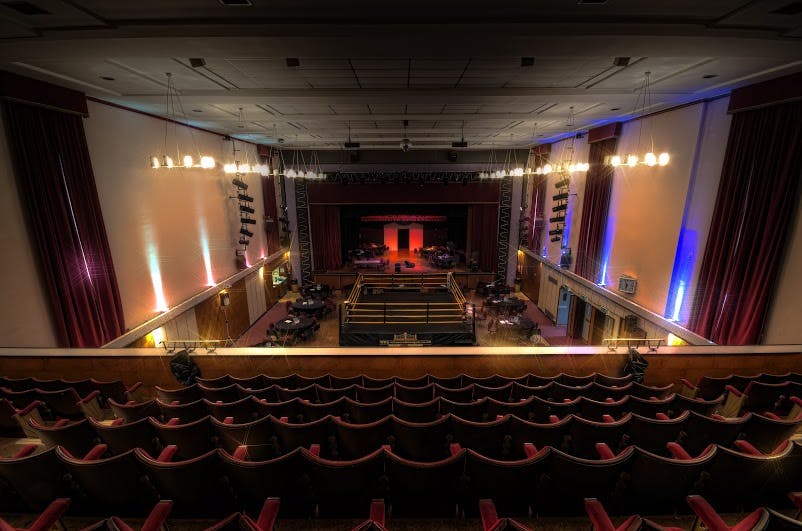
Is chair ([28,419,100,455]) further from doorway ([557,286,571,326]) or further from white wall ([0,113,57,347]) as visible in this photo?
doorway ([557,286,571,326])

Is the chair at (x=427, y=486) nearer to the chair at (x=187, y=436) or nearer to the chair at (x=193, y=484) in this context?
the chair at (x=193, y=484)

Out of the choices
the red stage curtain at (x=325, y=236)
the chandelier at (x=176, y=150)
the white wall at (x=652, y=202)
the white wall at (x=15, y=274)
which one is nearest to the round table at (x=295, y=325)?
the chandelier at (x=176, y=150)

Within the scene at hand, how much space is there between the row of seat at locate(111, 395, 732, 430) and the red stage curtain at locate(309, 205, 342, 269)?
14.1 metres

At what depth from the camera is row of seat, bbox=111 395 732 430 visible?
12.1 ft

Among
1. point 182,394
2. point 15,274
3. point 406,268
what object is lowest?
point 406,268

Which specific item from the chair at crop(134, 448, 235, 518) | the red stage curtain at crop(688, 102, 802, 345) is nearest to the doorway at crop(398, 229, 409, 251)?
the red stage curtain at crop(688, 102, 802, 345)

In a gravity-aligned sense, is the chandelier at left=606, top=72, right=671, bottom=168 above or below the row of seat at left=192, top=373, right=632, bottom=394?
above

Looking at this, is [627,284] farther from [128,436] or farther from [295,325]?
[128,436]

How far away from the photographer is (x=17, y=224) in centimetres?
510

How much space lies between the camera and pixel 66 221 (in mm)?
5633

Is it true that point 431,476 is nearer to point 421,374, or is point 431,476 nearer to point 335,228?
point 421,374

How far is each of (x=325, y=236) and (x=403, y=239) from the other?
24.0 ft

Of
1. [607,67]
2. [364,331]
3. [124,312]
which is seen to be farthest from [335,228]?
[607,67]

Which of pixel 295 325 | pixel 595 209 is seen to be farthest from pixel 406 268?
pixel 595 209
